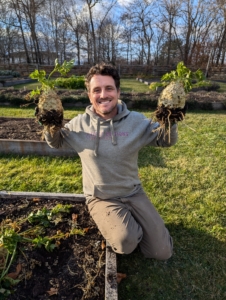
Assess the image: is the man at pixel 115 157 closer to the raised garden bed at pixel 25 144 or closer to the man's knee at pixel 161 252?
the man's knee at pixel 161 252

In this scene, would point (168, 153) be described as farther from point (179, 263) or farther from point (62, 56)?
point (62, 56)

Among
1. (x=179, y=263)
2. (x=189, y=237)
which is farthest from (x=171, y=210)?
(x=179, y=263)

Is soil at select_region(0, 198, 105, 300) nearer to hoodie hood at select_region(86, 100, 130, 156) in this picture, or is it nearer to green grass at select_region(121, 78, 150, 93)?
hoodie hood at select_region(86, 100, 130, 156)

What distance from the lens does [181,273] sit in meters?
2.05

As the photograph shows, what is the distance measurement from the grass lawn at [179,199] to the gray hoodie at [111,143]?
0.75m

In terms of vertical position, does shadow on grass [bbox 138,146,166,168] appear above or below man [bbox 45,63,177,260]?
below

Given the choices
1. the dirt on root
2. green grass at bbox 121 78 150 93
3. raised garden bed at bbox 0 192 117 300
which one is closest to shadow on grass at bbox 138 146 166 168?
raised garden bed at bbox 0 192 117 300

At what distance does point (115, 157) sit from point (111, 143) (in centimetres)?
13

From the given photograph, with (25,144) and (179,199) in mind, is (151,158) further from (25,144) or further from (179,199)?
(25,144)

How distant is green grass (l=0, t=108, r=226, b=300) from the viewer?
195 cm

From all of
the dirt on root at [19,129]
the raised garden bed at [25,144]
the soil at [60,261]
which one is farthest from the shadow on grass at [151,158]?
the dirt on root at [19,129]

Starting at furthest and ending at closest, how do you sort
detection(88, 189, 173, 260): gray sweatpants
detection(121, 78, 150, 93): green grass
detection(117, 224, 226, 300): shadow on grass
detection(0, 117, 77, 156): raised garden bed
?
detection(121, 78, 150, 93): green grass, detection(0, 117, 77, 156): raised garden bed, detection(88, 189, 173, 260): gray sweatpants, detection(117, 224, 226, 300): shadow on grass

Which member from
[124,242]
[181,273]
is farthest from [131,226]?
[181,273]

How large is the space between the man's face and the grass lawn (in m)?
1.46
